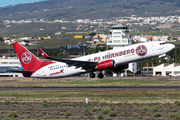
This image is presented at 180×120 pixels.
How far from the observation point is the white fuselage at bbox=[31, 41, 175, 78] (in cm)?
5303

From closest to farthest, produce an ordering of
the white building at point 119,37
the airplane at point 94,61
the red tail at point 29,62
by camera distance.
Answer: the airplane at point 94,61, the red tail at point 29,62, the white building at point 119,37

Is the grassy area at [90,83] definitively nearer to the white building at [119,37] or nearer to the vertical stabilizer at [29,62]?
the vertical stabilizer at [29,62]

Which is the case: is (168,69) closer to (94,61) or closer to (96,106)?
(94,61)

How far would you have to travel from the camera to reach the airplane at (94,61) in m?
53.2

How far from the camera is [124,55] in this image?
54469mm

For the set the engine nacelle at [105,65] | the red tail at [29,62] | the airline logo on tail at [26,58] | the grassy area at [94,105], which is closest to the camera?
the grassy area at [94,105]

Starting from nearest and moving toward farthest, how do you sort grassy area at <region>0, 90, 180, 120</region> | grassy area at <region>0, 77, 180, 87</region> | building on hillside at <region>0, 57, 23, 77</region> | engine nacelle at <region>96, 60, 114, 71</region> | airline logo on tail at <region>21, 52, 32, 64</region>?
grassy area at <region>0, 90, 180, 120</region> → engine nacelle at <region>96, 60, 114, 71</region> → airline logo on tail at <region>21, 52, 32, 64</region> → grassy area at <region>0, 77, 180, 87</region> → building on hillside at <region>0, 57, 23, 77</region>

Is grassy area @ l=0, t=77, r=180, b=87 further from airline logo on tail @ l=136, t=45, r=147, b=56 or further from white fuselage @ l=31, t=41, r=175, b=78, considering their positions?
airline logo on tail @ l=136, t=45, r=147, b=56

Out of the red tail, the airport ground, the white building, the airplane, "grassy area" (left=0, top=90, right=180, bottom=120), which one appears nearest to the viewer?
the airport ground

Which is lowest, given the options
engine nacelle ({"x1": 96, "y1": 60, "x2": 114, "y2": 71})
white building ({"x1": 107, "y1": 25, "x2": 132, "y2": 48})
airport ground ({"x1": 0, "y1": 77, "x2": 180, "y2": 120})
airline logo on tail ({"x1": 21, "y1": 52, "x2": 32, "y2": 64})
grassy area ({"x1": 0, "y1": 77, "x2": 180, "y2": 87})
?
airport ground ({"x1": 0, "y1": 77, "x2": 180, "y2": 120})

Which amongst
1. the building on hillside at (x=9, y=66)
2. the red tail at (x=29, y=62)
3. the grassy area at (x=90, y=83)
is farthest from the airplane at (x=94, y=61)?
the building on hillside at (x=9, y=66)

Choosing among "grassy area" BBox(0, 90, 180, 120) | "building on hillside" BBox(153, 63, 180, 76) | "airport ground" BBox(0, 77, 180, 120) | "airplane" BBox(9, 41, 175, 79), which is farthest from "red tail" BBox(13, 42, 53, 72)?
"building on hillside" BBox(153, 63, 180, 76)

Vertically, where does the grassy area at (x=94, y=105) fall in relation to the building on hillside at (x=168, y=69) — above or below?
below

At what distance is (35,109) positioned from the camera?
3984 centimetres
